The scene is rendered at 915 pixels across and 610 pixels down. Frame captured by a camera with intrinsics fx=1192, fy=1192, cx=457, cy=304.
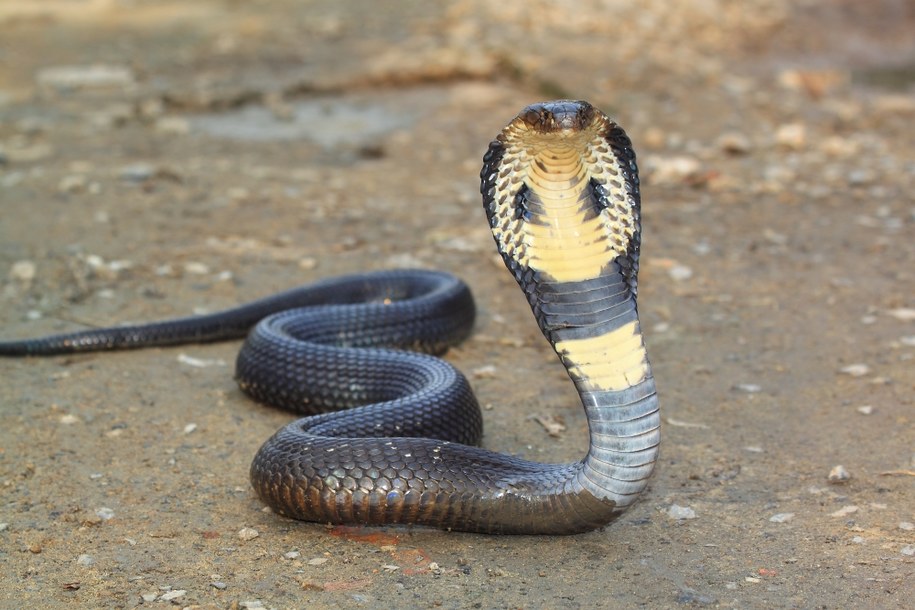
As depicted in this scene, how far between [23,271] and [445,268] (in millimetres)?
2284

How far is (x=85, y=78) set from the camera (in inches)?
440

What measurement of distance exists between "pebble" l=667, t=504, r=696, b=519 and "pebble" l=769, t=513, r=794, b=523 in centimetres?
25

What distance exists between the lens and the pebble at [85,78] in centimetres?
1110

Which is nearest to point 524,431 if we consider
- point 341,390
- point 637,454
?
point 341,390

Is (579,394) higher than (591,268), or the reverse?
(591,268)

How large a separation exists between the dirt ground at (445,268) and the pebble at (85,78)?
4cm

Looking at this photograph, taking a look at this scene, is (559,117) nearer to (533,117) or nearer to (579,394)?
(533,117)

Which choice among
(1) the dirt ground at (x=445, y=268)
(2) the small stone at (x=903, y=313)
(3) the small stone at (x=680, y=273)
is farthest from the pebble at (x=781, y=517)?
(3) the small stone at (x=680, y=273)

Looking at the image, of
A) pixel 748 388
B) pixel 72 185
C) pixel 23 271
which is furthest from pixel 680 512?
pixel 72 185

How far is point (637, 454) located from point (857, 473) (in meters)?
1.26

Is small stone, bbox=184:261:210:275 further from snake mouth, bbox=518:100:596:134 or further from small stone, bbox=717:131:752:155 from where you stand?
small stone, bbox=717:131:752:155

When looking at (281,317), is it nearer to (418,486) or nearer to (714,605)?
(418,486)

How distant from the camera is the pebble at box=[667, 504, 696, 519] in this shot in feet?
12.7

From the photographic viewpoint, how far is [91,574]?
3.42 m
